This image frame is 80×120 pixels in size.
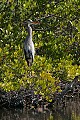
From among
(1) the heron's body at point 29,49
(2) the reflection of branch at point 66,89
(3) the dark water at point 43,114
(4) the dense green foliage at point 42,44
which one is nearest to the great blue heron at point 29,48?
(1) the heron's body at point 29,49

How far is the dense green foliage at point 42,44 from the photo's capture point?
1202cm

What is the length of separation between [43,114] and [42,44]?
1.74m

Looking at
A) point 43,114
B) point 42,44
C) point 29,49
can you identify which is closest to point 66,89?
point 43,114

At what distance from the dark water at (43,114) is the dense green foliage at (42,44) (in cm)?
48

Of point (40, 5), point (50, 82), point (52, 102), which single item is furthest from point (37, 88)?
point (40, 5)

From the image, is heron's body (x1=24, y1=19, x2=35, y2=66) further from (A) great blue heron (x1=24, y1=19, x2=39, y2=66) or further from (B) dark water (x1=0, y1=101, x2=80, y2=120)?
(B) dark water (x1=0, y1=101, x2=80, y2=120)

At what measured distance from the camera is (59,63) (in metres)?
12.5

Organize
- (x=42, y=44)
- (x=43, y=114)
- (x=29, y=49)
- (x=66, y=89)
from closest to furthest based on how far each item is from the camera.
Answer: (x=29, y=49) < (x=43, y=114) < (x=42, y=44) < (x=66, y=89)

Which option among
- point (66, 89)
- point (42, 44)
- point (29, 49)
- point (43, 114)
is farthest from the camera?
point (66, 89)

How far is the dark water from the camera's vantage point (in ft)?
39.3

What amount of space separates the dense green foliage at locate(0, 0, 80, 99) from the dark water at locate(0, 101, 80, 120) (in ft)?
1.57

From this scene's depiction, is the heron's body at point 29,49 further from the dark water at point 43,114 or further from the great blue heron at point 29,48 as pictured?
the dark water at point 43,114

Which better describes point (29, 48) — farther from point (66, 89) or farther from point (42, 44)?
point (66, 89)

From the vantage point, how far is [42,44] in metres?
12.6
